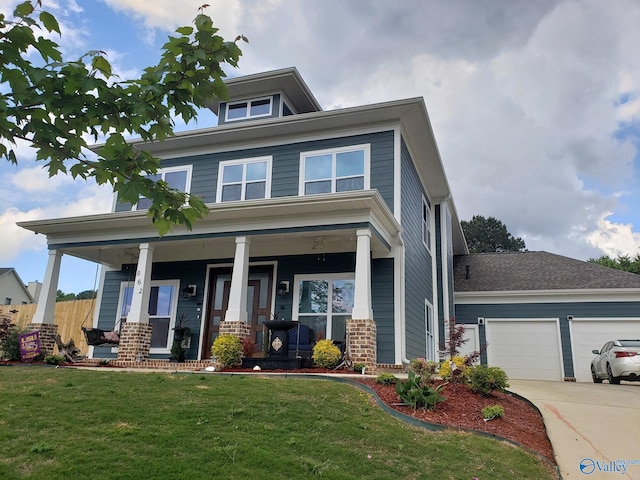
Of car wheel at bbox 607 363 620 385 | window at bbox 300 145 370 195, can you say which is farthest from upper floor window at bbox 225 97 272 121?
car wheel at bbox 607 363 620 385

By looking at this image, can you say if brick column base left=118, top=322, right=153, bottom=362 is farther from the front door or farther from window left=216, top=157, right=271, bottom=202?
window left=216, top=157, right=271, bottom=202

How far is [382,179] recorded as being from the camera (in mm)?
11914

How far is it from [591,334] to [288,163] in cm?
1170

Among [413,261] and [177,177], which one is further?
[177,177]

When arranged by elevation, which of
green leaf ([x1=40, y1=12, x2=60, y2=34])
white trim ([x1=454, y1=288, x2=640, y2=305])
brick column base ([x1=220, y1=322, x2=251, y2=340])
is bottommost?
brick column base ([x1=220, y1=322, x2=251, y2=340])

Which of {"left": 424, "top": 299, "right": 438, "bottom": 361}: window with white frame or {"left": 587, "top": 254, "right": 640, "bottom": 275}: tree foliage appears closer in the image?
{"left": 424, "top": 299, "right": 438, "bottom": 361}: window with white frame

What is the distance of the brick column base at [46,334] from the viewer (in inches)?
466

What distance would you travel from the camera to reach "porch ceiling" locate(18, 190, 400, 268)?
10062mm

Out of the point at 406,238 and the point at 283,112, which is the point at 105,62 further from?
the point at 283,112

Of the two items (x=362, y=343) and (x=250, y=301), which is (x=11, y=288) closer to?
(x=250, y=301)

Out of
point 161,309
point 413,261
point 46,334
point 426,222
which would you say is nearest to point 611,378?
point 413,261

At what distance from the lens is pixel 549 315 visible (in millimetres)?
17047

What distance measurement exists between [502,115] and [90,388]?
20250 mm

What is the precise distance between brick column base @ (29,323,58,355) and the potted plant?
284 cm
